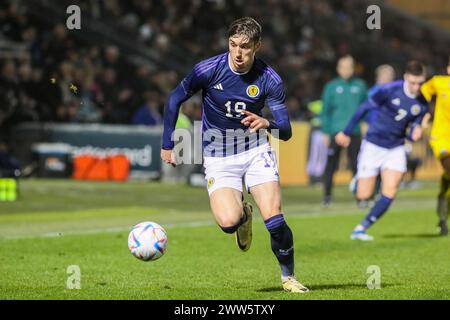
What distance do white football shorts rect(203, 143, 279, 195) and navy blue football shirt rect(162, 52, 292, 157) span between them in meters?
0.10

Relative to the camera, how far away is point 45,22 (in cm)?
2753

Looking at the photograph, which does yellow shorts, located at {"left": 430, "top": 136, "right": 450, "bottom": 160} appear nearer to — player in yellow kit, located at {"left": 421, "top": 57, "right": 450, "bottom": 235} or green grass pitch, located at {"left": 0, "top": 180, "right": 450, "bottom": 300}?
player in yellow kit, located at {"left": 421, "top": 57, "right": 450, "bottom": 235}

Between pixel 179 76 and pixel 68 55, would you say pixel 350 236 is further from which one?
pixel 179 76

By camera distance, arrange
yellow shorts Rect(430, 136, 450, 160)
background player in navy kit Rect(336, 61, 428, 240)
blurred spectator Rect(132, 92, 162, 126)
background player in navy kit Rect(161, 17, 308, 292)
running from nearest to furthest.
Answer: background player in navy kit Rect(161, 17, 308, 292)
yellow shorts Rect(430, 136, 450, 160)
background player in navy kit Rect(336, 61, 428, 240)
blurred spectator Rect(132, 92, 162, 126)

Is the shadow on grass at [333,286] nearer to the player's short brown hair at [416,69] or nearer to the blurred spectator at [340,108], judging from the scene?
the player's short brown hair at [416,69]

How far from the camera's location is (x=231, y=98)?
31.1 ft

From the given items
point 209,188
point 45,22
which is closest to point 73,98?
point 45,22

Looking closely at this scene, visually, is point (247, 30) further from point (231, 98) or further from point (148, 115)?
point (148, 115)

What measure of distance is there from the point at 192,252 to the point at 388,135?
3544 mm

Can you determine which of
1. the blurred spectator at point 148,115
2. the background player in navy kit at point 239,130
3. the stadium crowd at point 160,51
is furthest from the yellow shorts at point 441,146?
the blurred spectator at point 148,115

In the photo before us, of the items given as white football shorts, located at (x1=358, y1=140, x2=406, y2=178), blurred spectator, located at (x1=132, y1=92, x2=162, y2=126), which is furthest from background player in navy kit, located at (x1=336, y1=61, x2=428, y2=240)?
blurred spectator, located at (x1=132, y1=92, x2=162, y2=126)

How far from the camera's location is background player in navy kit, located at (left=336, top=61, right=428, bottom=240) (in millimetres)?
14406

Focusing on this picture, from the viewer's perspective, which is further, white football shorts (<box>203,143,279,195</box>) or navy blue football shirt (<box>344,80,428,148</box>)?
navy blue football shirt (<box>344,80,428,148</box>)

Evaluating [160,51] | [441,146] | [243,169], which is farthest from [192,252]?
[160,51]
